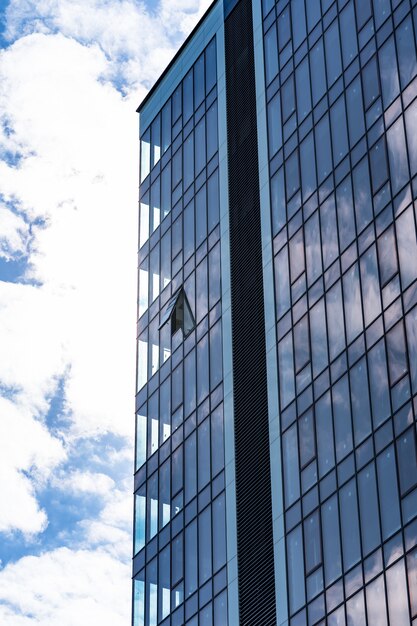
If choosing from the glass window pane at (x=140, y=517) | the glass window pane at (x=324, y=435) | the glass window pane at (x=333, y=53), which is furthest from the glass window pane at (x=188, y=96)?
the glass window pane at (x=324, y=435)

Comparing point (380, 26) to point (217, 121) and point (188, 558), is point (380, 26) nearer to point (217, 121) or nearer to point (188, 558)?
point (217, 121)

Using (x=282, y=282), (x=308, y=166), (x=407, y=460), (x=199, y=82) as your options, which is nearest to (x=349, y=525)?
(x=407, y=460)

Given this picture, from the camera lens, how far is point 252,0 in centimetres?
7081

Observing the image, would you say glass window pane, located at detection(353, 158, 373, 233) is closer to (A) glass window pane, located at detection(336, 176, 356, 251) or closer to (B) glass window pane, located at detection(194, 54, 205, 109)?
(A) glass window pane, located at detection(336, 176, 356, 251)

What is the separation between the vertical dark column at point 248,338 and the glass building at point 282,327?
0.13 meters

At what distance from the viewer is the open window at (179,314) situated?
69188 millimetres

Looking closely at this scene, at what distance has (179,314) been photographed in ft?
232

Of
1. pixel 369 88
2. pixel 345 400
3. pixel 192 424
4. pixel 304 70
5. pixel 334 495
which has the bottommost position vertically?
pixel 334 495

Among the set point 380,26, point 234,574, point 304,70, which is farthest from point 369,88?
point 234,574

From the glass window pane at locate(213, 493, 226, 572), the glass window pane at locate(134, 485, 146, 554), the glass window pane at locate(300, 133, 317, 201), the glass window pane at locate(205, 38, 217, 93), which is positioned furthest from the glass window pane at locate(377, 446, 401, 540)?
the glass window pane at locate(205, 38, 217, 93)

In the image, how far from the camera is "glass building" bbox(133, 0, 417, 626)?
4906 cm

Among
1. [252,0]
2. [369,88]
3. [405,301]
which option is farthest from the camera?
[252,0]

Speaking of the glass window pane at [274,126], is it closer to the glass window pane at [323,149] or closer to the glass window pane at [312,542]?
the glass window pane at [323,149]

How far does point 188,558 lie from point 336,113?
72.2ft
